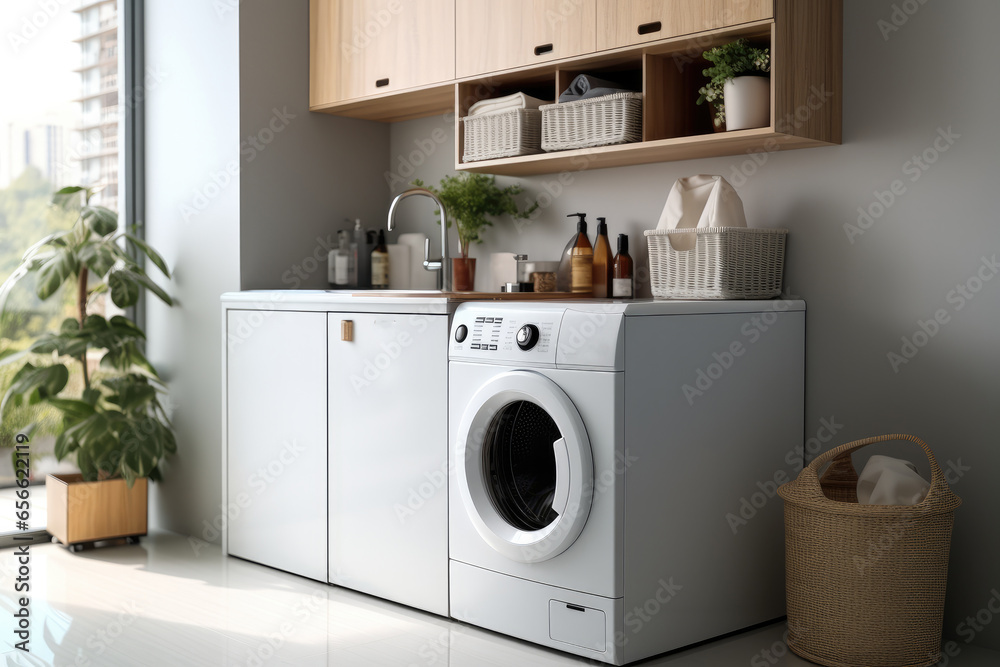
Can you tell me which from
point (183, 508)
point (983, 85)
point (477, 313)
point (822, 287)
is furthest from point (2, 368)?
point (983, 85)

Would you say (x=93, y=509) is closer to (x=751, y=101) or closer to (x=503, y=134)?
(x=503, y=134)

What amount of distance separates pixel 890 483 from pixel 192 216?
7.85 ft

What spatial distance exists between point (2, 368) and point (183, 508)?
77 cm

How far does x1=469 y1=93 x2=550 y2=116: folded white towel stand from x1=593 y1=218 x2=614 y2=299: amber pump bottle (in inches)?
15.4

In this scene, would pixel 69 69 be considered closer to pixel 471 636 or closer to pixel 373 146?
pixel 373 146

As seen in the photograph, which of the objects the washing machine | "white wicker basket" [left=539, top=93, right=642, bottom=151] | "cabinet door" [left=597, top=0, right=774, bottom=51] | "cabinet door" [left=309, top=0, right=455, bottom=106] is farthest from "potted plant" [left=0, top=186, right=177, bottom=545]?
"cabinet door" [left=597, top=0, right=774, bottom=51]

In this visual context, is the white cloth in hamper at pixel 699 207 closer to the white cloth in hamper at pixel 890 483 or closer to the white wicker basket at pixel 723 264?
the white wicker basket at pixel 723 264

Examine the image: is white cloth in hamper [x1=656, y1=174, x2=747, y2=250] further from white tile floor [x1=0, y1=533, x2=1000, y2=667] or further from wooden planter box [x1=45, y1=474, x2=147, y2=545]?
wooden planter box [x1=45, y1=474, x2=147, y2=545]

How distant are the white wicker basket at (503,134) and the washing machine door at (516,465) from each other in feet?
2.74

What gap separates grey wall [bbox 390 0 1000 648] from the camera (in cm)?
226

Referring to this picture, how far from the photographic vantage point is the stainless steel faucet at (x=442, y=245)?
9.62 ft

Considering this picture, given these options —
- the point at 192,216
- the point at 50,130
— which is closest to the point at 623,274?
the point at 192,216

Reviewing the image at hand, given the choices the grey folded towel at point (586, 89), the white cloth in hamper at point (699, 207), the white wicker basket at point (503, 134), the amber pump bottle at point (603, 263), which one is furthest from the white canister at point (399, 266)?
the white cloth in hamper at point (699, 207)

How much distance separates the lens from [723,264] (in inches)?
94.9
